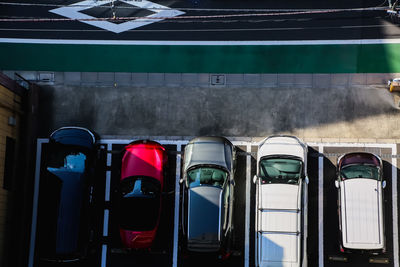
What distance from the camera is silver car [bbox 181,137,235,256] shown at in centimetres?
1708

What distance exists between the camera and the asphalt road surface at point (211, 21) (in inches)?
782

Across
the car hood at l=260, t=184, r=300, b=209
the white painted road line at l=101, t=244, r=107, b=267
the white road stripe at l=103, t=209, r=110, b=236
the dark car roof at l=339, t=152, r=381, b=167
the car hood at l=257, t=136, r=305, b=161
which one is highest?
the car hood at l=257, t=136, r=305, b=161

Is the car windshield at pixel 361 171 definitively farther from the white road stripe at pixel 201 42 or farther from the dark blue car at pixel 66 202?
the dark blue car at pixel 66 202

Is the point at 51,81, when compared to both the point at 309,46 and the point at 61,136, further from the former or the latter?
the point at 309,46

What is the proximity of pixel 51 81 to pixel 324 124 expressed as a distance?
11979 mm

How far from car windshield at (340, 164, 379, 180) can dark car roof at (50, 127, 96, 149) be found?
1008cm

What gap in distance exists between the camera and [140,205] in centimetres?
1777

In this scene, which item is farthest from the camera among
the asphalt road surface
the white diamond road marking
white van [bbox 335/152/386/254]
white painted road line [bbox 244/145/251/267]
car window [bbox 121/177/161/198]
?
the white diamond road marking

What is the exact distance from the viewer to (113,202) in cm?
1912

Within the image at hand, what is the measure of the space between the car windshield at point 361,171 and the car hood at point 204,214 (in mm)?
4862

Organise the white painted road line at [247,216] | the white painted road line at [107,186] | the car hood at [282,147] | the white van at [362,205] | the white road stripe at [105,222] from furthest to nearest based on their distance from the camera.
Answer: the white painted road line at [107,186]
the white road stripe at [105,222]
the white painted road line at [247,216]
the car hood at [282,147]
the white van at [362,205]

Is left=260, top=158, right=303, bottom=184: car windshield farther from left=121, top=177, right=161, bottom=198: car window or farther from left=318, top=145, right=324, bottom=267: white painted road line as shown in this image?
left=121, top=177, right=161, bottom=198: car window

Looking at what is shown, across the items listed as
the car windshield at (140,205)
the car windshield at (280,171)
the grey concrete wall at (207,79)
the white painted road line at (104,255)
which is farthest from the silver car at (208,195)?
the white painted road line at (104,255)

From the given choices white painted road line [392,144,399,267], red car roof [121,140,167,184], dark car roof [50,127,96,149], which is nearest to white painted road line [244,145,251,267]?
red car roof [121,140,167,184]
